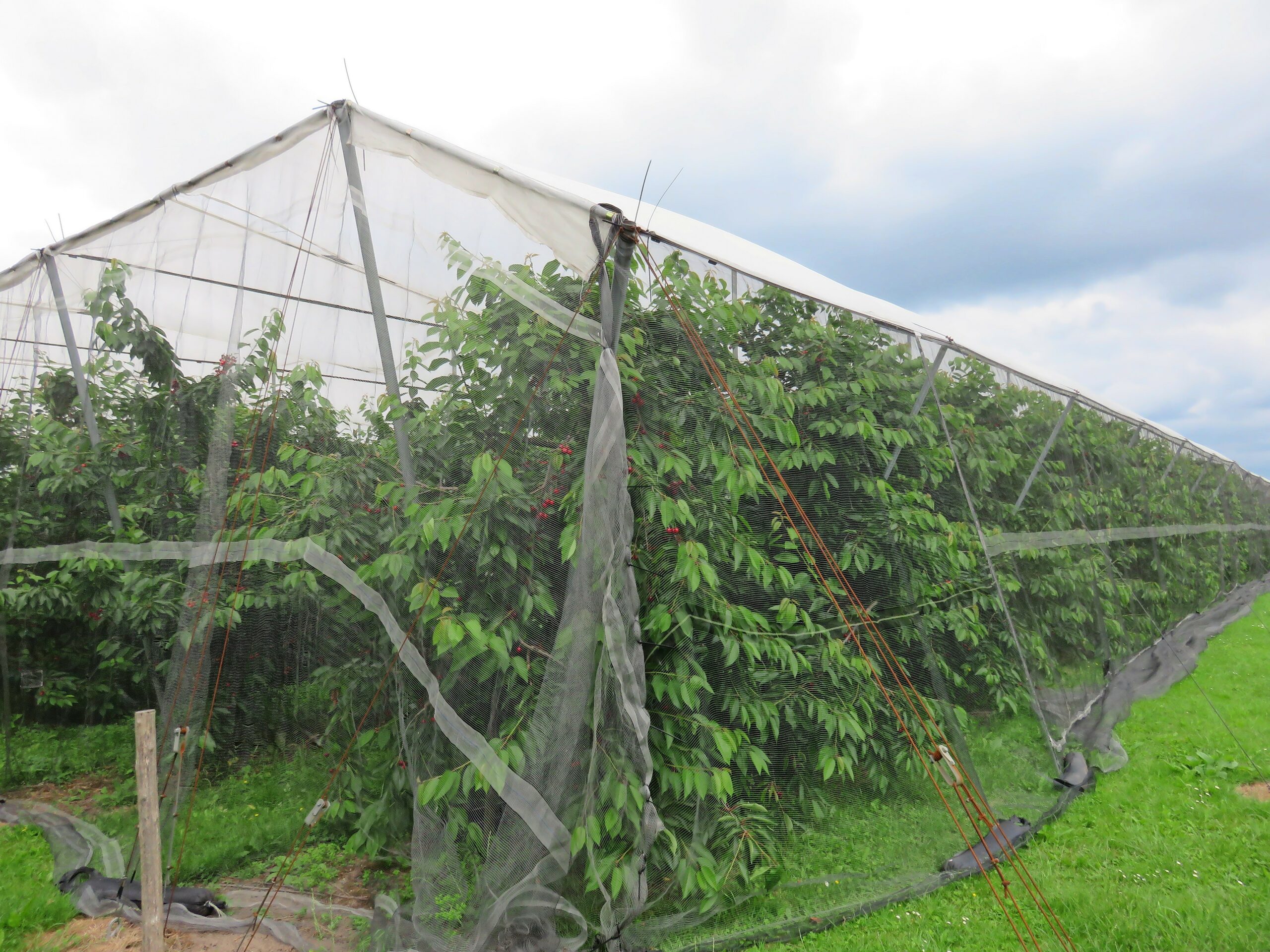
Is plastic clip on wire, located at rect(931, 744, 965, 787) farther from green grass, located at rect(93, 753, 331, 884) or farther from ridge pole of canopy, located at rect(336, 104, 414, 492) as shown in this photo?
green grass, located at rect(93, 753, 331, 884)

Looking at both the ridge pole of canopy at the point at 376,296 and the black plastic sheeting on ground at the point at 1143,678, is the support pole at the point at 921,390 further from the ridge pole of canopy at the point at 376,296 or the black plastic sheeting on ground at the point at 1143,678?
the black plastic sheeting on ground at the point at 1143,678

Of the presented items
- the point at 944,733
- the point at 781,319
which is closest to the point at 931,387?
the point at 781,319

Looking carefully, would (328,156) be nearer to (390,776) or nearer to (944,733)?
(390,776)

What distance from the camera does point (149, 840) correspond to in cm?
205

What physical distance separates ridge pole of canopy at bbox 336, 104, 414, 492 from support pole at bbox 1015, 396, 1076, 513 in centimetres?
325

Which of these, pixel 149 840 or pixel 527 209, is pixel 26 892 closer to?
pixel 149 840

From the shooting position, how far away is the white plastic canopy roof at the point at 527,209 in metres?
2.44

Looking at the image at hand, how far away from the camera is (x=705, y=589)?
242cm

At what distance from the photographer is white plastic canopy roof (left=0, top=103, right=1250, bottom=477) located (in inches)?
96.1

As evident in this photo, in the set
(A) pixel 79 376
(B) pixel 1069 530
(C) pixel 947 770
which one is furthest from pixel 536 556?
(B) pixel 1069 530

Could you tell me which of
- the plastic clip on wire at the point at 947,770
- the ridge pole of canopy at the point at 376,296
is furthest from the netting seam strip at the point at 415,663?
the plastic clip on wire at the point at 947,770

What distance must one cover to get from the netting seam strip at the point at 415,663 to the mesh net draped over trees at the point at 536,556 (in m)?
0.01

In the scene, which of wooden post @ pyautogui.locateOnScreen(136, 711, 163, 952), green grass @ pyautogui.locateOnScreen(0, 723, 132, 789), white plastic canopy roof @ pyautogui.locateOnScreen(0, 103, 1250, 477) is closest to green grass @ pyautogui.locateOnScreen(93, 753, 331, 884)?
wooden post @ pyautogui.locateOnScreen(136, 711, 163, 952)

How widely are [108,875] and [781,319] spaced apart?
3450 mm
